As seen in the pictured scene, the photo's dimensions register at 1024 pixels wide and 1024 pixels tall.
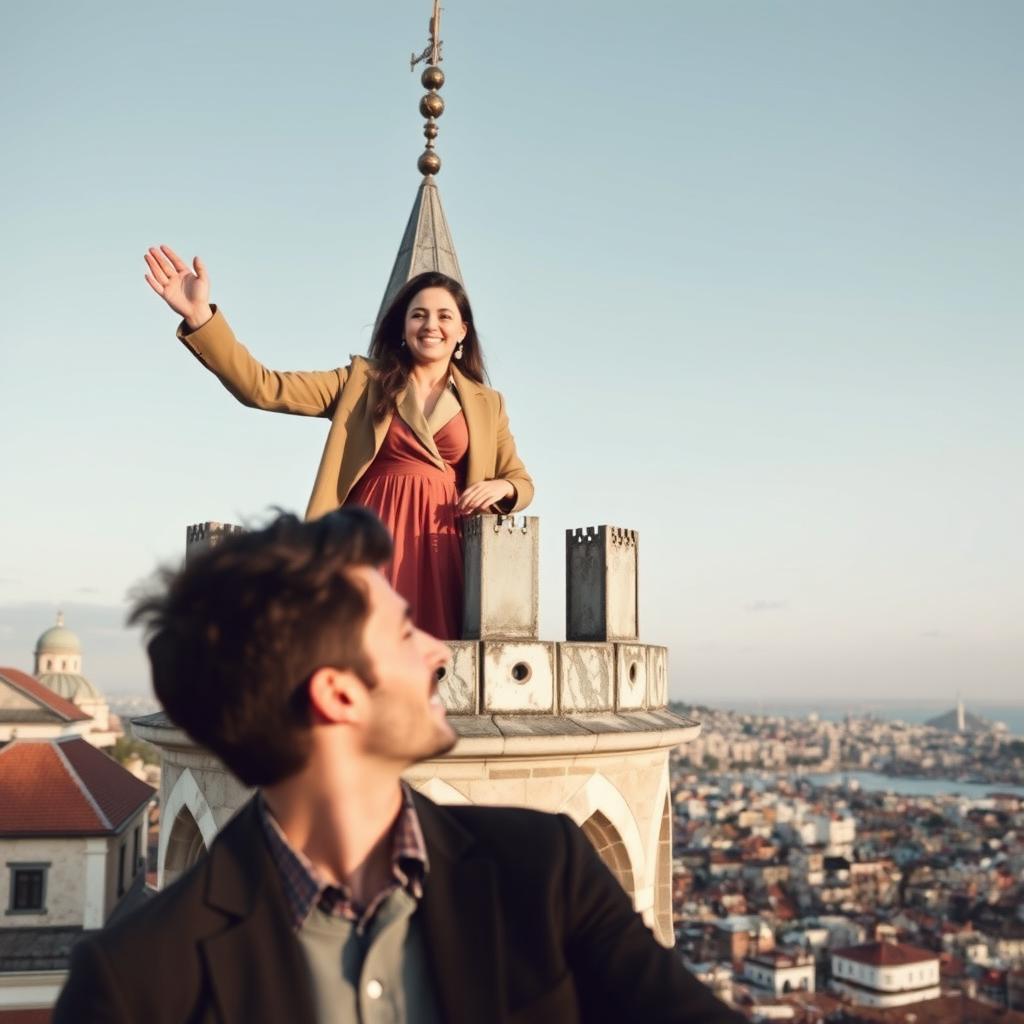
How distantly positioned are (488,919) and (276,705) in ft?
1.50

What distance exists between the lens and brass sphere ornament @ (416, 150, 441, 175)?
7.39 m

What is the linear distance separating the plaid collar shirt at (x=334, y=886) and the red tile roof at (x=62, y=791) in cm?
2136

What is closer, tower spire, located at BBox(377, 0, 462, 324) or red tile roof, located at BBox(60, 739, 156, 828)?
tower spire, located at BBox(377, 0, 462, 324)

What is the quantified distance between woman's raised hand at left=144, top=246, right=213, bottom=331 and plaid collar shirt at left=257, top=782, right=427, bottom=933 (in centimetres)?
318

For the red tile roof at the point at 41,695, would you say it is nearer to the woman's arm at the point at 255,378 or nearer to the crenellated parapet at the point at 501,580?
the woman's arm at the point at 255,378

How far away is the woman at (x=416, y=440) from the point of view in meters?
5.45

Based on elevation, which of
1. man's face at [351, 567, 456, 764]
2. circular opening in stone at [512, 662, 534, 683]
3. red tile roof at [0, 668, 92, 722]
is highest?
man's face at [351, 567, 456, 764]

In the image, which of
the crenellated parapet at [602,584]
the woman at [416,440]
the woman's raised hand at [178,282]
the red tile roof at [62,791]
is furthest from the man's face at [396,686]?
Result: the red tile roof at [62,791]

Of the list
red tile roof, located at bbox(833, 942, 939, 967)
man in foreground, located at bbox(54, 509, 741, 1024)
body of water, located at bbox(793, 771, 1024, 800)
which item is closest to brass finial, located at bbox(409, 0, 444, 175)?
man in foreground, located at bbox(54, 509, 741, 1024)

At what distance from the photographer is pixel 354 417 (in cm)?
557

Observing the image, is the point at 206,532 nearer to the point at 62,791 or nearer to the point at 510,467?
the point at 510,467

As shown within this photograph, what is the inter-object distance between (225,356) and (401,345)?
3.58ft

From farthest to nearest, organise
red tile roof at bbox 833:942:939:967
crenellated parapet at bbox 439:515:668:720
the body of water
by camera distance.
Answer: the body of water
red tile roof at bbox 833:942:939:967
crenellated parapet at bbox 439:515:668:720

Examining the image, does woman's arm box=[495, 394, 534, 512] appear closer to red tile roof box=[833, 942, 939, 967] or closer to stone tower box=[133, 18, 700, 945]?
stone tower box=[133, 18, 700, 945]
